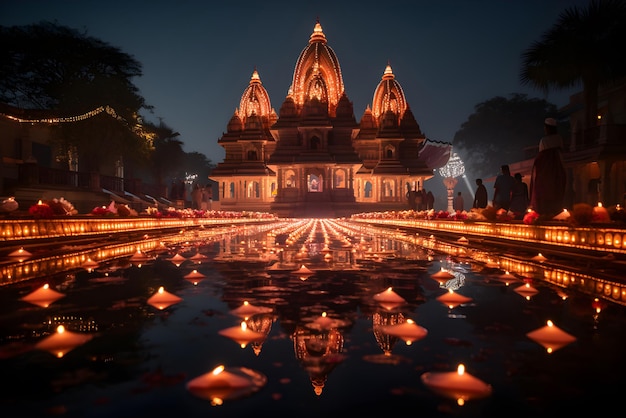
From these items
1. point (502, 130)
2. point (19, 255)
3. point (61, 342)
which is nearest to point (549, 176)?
point (19, 255)

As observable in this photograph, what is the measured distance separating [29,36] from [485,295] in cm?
3588

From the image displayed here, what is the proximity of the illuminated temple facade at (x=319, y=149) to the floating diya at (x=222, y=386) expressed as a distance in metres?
39.3

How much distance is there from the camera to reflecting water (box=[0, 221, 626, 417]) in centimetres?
166

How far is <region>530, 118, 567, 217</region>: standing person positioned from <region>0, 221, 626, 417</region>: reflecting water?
5286 mm

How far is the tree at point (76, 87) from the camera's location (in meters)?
28.6

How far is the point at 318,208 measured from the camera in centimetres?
4169

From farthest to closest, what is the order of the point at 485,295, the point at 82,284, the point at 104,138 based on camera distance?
the point at 104,138
the point at 82,284
the point at 485,295

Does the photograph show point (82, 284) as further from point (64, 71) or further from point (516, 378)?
point (64, 71)

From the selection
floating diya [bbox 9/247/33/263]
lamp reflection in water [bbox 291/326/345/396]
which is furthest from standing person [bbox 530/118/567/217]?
floating diya [bbox 9/247/33/263]

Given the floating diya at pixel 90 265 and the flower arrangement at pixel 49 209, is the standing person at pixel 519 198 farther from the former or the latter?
the flower arrangement at pixel 49 209

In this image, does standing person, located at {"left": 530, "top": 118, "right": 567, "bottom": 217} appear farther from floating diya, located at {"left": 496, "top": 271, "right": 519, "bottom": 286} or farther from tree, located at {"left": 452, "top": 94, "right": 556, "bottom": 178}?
tree, located at {"left": 452, "top": 94, "right": 556, "bottom": 178}

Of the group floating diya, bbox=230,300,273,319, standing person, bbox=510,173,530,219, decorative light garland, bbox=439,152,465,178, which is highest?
decorative light garland, bbox=439,152,465,178

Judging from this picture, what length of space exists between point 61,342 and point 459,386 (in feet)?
6.04

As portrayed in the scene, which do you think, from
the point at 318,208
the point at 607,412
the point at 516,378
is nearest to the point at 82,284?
the point at 516,378
